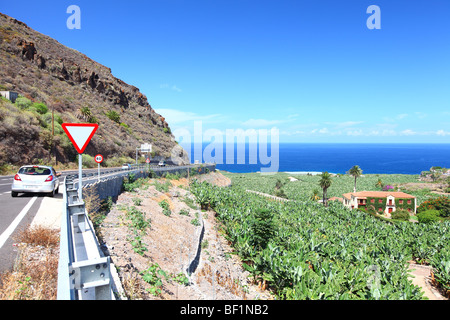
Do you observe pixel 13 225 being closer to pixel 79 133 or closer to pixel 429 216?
pixel 79 133

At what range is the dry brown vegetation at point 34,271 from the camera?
3.81 metres

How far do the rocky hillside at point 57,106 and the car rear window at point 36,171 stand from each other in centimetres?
1564

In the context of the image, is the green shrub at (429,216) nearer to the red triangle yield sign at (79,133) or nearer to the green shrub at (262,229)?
the green shrub at (262,229)

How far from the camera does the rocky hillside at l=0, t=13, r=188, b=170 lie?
1092 inches

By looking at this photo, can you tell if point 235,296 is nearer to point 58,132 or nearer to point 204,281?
point 204,281

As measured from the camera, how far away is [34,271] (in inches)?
175

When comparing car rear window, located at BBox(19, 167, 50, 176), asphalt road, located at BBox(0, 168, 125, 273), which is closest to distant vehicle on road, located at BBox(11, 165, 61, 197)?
car rear window, located at BBox(19, 167, 50, 176)

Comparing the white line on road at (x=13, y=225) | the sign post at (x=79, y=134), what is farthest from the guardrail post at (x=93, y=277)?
the white line on road at (x=13, y=225)

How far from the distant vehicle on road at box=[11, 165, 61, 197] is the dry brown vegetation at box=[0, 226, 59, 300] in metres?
6.83

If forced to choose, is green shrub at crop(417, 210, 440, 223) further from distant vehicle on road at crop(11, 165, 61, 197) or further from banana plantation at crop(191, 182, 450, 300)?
distant vehicle on road at crop(11, 165, 61, 197)

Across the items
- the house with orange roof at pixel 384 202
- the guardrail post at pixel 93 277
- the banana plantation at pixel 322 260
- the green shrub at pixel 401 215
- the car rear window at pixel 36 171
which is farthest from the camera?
the house with orange roof at pixel 384 202
